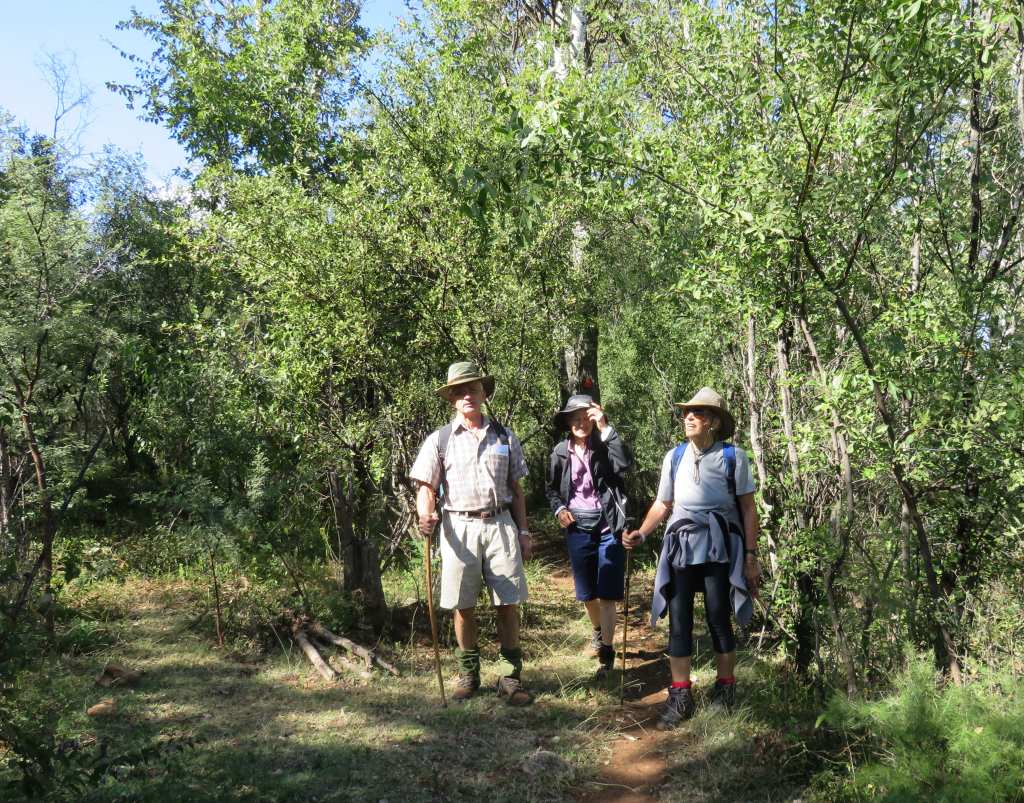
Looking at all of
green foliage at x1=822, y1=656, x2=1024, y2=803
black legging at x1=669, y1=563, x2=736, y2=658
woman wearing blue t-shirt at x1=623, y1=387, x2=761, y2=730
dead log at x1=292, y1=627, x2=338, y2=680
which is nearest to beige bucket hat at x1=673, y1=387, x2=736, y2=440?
woman wearing blue t-shirt at x1=623, y1=387, x2=761, y2=730

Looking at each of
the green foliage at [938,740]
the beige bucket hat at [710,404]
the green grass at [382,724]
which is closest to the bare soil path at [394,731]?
the green grass at [382,724]

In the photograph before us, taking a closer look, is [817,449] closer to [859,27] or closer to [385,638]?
[859,27]

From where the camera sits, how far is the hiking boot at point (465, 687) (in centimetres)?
538

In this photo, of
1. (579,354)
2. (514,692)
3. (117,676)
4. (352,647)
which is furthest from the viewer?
(579,354)

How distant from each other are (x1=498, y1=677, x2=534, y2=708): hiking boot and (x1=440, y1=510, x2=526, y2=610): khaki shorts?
0.53 meters

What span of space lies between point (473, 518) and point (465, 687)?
1137mm

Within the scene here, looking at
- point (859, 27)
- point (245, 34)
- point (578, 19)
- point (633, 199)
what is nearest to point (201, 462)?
point (633, 199)

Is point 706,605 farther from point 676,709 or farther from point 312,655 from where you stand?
point 312,655

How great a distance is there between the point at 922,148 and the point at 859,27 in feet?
3.16

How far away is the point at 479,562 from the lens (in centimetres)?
535

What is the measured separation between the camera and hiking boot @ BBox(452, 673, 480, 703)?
538 cm

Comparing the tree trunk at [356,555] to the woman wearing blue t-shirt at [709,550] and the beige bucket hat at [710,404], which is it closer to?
the woman wearing blue t-shirt at [709,550]

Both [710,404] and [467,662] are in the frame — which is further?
[467,662]

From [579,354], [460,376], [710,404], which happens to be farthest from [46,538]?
[579,354]
